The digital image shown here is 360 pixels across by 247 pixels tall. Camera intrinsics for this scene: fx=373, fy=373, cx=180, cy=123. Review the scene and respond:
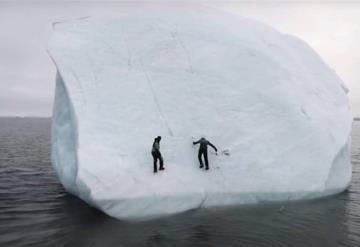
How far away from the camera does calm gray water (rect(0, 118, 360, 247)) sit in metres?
10.6

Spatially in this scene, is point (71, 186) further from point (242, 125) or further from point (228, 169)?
point (242, 125)

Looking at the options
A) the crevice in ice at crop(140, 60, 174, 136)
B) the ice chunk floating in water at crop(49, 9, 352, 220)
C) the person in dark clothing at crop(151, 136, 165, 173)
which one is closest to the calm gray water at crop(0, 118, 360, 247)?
the ice chunk floating in water at crop(49, 9, 352, 220)

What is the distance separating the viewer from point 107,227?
11344mm

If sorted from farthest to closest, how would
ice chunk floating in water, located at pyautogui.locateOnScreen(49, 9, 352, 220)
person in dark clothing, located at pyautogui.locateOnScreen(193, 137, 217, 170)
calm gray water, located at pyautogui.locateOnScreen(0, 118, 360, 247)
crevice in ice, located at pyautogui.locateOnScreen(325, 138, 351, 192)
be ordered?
1. crevice in ice, located at pyautogui.locateOnScreen(325, 138, 351, 192)
2. person in dark clothing, located at pyautogui.locateOnScreen(193, 137, 217, 170)
3. ice chunk floating in water, located at pyautogui.locateOnScreen(49, 9, 352, 220)
4. calm gray water, located at pyautogui.locateOnScreen(0, 118, 360, 247)

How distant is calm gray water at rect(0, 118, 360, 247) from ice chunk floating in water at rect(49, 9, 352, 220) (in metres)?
0.55

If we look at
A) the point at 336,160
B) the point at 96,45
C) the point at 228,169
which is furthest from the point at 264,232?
the point at 96,45

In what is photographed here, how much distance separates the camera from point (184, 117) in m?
14.2

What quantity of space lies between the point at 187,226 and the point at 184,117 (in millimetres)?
4296

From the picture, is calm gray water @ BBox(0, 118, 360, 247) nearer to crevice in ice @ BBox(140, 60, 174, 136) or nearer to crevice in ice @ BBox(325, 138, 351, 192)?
crevice in ice @ BBox(325, 138, 351, 192)

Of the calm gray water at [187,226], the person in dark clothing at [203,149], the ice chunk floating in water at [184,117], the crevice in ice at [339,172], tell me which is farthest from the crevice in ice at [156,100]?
the crevice in ice at [339,172]

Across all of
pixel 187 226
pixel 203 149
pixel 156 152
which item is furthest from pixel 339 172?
pixel 156 152

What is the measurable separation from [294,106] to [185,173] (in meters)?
5.50

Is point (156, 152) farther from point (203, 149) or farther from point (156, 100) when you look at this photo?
point (156, 100)

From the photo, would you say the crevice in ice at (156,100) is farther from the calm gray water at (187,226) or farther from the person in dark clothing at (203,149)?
the calm gray water at (187,226)
